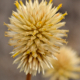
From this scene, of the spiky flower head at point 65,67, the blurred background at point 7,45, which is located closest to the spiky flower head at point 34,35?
the spiky flower head at point 65,67

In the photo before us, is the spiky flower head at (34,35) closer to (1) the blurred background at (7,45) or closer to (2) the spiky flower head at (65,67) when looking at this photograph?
(2) the spiky flower head at (65,67)

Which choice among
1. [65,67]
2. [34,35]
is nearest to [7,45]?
[65,67]

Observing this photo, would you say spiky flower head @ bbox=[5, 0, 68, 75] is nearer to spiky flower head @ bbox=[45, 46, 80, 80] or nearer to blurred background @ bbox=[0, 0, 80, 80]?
spiky flower head @ bbox=[45, 46, 80, 80]

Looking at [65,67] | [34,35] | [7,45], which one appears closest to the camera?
[34,35]

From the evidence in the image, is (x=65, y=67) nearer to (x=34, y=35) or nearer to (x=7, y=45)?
(x=34, y=35)

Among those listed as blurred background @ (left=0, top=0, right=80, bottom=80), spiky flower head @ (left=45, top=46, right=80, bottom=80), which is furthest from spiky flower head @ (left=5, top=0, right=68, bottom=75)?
blurred background @ (left=0, top=0, right=80, bottom=80)

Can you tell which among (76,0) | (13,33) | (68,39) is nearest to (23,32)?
(13,33)
